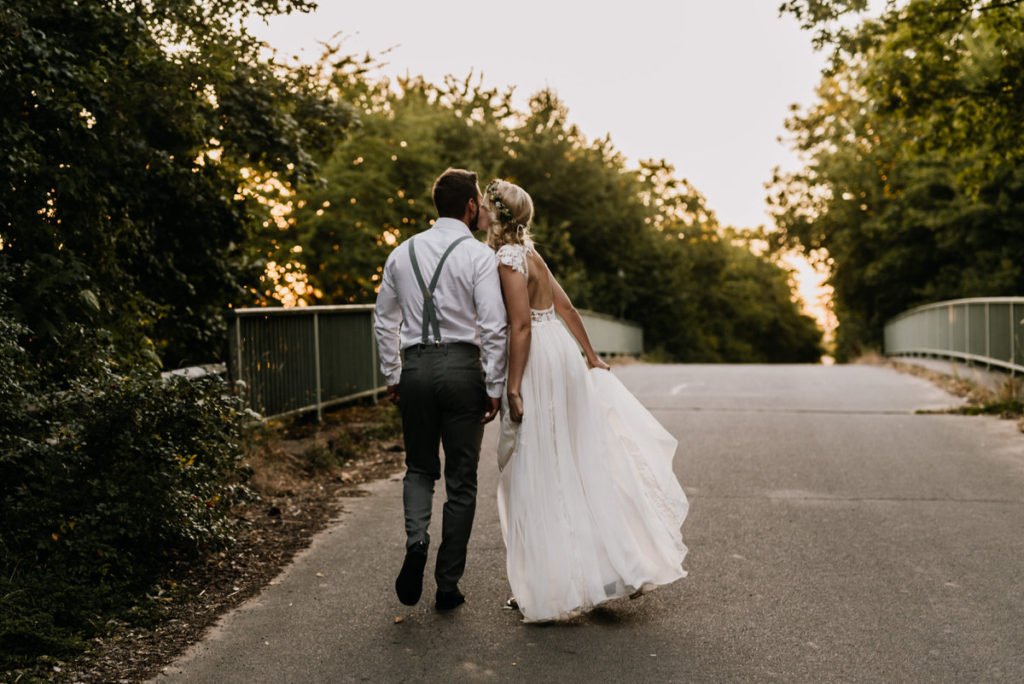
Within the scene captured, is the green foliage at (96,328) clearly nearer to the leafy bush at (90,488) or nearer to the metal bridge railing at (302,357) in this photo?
the leafy bush at (90,488)

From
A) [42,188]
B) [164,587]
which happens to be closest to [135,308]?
[42,188]

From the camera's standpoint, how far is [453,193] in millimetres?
5164

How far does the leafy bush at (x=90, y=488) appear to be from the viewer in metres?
5.01

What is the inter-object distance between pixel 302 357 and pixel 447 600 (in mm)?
6068

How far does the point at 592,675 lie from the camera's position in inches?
170

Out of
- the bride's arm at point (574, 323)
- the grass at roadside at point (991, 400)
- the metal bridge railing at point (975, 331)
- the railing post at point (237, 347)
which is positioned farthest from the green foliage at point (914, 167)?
the bride's arm at point (574, 323)

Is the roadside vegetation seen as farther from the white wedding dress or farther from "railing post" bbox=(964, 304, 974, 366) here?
"railing post" bbox=(964, 304, 974, 366)

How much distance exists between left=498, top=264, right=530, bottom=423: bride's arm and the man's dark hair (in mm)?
365

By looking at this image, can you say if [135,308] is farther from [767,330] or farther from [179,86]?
[767,330]

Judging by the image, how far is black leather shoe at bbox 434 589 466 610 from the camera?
5250 millimetres

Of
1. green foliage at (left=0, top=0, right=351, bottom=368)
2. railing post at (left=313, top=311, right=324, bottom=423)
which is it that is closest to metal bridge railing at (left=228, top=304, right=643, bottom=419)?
railing post at (left=313, top=311, right=324, bottom=423)

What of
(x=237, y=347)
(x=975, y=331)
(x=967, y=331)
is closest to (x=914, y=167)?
(x=967, y=331)

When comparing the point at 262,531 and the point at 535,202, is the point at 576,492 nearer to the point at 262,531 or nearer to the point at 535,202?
the point at 262,531

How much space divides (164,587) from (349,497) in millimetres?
2747
